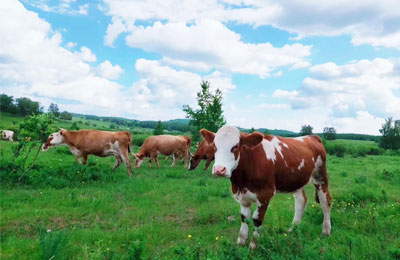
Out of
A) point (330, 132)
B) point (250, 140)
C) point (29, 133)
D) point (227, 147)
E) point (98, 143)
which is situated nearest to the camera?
point (227, 147)

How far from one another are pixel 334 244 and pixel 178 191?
19.0 ft

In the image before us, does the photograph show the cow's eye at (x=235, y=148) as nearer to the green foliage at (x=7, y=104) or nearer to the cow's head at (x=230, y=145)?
the cow's head at (x=230, y=145)

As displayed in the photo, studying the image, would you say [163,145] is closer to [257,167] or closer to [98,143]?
[98,143]

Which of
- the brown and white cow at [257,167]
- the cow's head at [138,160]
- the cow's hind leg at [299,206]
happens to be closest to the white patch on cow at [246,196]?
the brown and white cow at [257,167]

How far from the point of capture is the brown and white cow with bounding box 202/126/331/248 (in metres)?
4.92

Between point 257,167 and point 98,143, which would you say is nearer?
point 257,167

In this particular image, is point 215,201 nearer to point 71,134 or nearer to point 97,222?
point 97,222

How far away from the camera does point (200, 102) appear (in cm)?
2889

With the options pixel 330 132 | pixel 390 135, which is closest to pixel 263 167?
pixel 390 135

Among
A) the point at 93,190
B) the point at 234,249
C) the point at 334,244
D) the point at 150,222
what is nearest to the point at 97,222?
the point at 150,222

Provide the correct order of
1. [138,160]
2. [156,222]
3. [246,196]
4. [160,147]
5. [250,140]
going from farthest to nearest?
1. [160,147]
2. [138,160]
3. [156,222]
4. [246,196]
5. [250,140]

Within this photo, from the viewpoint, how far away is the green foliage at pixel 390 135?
224 feet

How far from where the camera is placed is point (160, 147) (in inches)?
729

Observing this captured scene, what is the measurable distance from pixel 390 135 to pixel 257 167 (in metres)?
78.0
